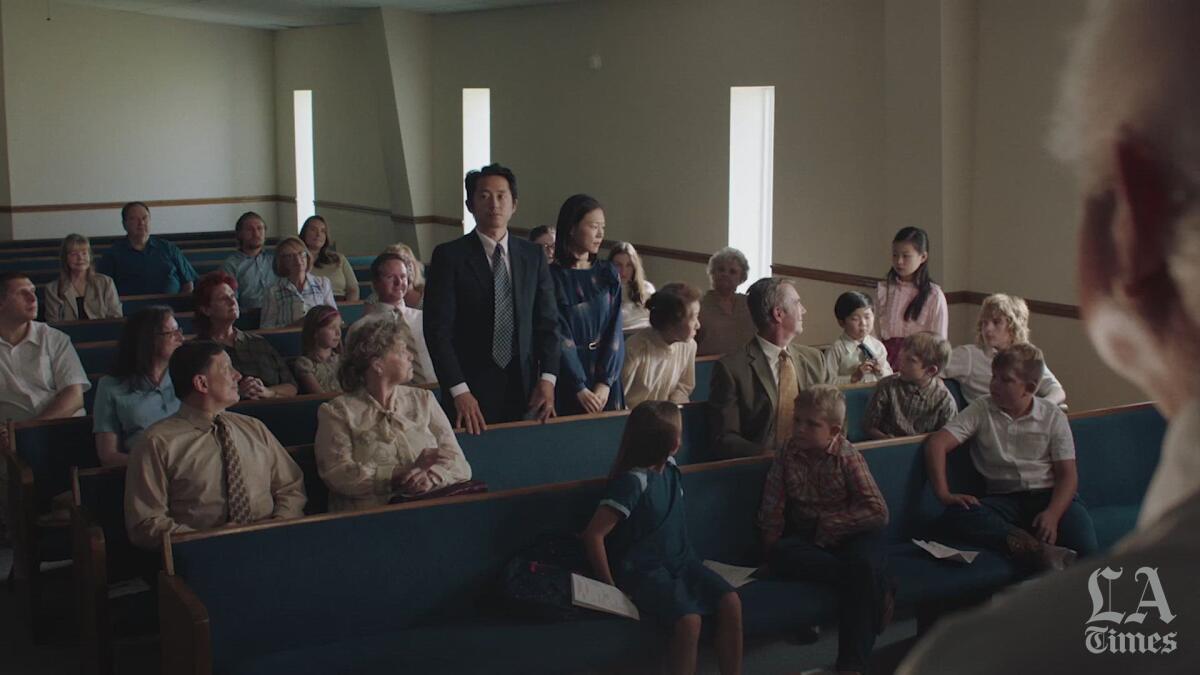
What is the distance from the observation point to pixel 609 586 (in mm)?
3459

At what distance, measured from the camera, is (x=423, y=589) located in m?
3.48

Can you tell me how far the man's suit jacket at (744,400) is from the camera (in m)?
4.49

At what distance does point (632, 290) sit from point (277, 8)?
7402mm

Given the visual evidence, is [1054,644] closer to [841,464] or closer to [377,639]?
[377,639]

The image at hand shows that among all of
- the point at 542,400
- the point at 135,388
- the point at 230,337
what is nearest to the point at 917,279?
the point at 542,400

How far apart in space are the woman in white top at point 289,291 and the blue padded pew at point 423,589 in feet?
11.6

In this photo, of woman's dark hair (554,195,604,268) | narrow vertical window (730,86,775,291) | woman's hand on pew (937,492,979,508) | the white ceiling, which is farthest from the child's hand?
the white ceiling

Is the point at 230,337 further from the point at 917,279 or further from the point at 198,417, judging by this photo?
the point at 917,279

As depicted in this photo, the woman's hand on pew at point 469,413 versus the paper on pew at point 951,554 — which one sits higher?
the woman's hand on pew at point 469,413

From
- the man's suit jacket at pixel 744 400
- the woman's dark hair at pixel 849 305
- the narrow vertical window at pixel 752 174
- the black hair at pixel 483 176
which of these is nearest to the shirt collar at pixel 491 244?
the black hair at pixel 483 176

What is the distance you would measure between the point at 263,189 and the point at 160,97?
5.48 feet

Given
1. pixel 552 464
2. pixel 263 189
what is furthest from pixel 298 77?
pixel 552 464

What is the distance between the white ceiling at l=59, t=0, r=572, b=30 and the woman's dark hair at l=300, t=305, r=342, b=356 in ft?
20.5

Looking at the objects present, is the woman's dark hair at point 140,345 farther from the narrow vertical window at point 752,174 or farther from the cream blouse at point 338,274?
the narrow vertical window at point 752,174
